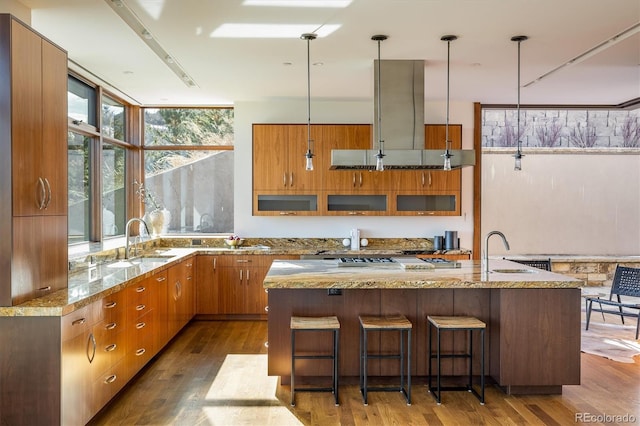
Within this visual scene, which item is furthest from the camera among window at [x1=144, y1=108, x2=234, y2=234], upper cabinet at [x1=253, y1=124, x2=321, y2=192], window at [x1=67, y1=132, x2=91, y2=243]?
window at [x1=144, y1=108, x2=234, y2=234]

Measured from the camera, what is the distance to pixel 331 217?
6.69m

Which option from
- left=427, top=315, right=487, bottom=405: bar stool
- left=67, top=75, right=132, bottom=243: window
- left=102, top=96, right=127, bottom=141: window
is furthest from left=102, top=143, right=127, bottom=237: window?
left=427, top=315, right=487, bottom=405: bar stool

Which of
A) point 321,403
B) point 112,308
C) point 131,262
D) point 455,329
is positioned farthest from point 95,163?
point 455,329

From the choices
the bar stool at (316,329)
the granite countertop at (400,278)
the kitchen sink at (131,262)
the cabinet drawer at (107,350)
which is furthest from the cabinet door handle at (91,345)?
the kitchen sink at (131,262)

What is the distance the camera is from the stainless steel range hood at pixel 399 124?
15.1ft

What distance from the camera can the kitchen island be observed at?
3.60 m

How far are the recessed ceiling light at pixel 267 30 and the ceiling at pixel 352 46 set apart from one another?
0.13 ft

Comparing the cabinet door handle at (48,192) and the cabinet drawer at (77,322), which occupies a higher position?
the cabinet door handle at (48,192)

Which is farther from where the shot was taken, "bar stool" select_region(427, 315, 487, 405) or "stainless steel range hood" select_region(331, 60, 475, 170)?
"stainless steel range hood" select_region(331, 60, 475, 170)

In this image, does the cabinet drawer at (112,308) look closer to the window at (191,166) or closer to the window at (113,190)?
the window at (113,190)

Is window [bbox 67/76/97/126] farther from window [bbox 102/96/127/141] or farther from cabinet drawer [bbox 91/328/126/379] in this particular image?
cabinet drawer [bbox 91/328/126/379]

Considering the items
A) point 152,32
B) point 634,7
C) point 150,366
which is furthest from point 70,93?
point 634,7

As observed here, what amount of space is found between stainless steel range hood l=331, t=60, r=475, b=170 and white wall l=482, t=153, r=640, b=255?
123 inches

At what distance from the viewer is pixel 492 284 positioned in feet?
11.6
